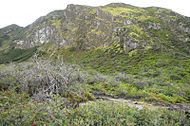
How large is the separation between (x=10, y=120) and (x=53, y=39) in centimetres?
15081

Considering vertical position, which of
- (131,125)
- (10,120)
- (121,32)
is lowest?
(131,125)

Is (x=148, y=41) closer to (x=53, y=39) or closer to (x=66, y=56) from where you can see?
(x=66, y=56)

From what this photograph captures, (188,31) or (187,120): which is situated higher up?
(188,31)

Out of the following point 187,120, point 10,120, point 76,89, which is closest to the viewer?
point 10,120

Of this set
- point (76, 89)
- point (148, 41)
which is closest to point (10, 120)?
point (76, 89)

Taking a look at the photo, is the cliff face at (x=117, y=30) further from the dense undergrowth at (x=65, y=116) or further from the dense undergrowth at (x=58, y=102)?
the dense undergrowth at (x=65, y=116)

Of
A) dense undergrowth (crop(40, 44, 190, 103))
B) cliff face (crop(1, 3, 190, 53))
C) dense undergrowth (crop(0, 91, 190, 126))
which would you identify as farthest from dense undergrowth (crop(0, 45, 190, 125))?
cliff face (crop(1, 3, 190, 53))

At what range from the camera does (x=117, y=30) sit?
10831cm

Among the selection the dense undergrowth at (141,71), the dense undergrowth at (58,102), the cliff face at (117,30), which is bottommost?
the dense undergrowth at (141,71)

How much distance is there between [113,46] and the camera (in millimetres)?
100375

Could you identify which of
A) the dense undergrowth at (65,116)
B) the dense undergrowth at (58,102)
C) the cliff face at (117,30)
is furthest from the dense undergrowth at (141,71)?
the cliff face at (117,30)

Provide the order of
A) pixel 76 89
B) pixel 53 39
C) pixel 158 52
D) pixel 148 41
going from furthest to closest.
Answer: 1. pixel 53 39
2. pixel 148 41
3. pixel 158 52
4. pixel 76 89

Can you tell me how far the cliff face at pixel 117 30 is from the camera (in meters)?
88.5

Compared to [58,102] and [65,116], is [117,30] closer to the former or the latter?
[58,102]
